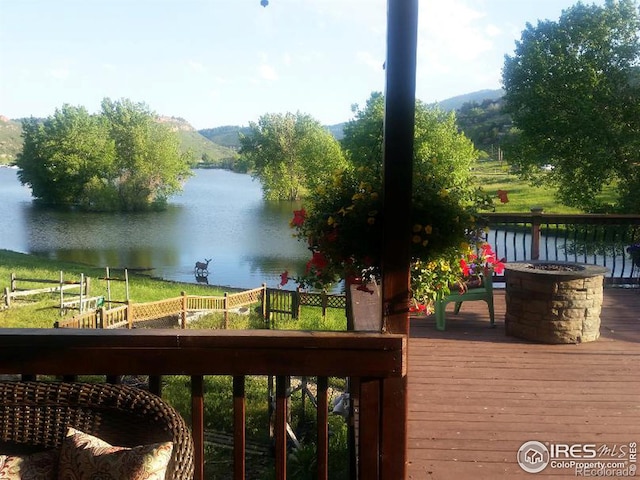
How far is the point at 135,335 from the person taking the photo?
55.9 inches

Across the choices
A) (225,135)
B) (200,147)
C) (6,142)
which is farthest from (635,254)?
(200,147)

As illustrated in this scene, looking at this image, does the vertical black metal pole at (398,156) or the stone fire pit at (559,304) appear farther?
the stone fire pit at (559,304)

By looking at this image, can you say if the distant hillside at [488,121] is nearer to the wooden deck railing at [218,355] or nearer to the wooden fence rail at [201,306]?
the wooden fence rail at [201,306]

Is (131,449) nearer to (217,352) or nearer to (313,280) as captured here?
(217,352)

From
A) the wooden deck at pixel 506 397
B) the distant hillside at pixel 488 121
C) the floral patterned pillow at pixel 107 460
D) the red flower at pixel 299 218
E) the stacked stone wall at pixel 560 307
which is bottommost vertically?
the wooden deck at pixel 506 397

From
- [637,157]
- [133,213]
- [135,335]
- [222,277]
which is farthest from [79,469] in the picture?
[133,213]

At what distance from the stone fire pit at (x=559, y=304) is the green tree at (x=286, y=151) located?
2427 cm

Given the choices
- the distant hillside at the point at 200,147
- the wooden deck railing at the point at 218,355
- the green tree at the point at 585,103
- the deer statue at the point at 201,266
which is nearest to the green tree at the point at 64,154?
the distant hillside at the point at 200,147

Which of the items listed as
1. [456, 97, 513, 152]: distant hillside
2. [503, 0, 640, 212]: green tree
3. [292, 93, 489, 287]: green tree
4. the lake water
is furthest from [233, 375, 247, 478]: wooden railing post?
the lake water

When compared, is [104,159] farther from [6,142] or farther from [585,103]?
[585,103]

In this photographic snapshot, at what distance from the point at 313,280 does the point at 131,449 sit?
4.71 ft

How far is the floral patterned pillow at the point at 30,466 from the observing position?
4.41 ft

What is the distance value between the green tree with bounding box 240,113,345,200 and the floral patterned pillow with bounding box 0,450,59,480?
26.8m

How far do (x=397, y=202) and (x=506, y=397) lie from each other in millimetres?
1854
